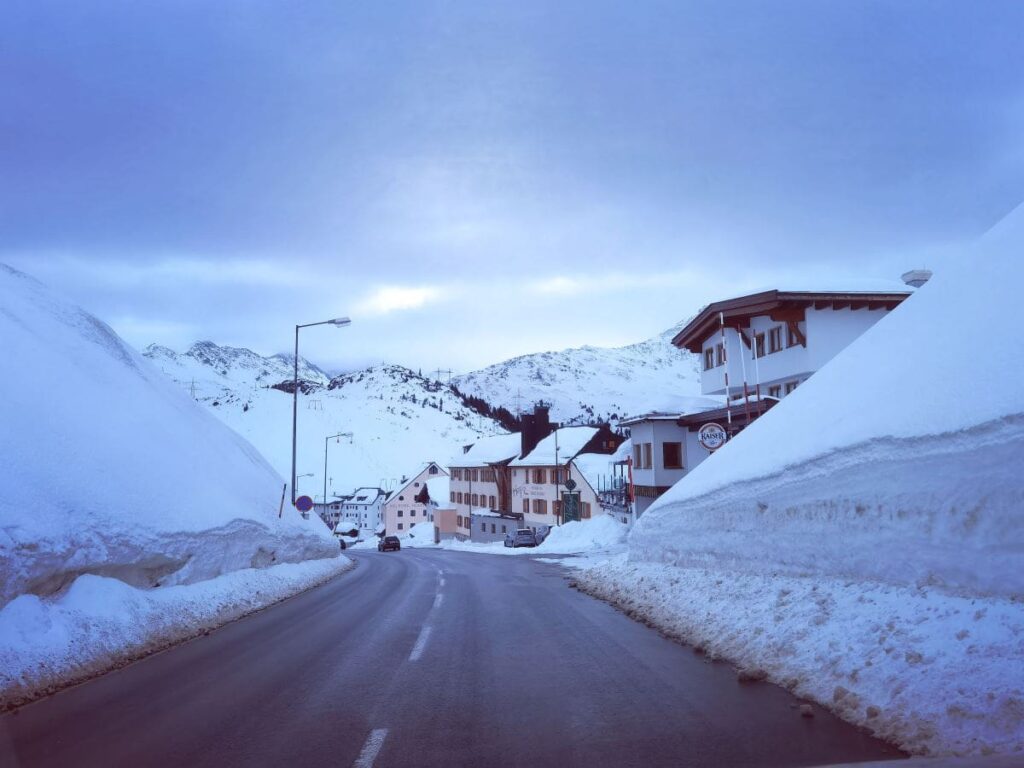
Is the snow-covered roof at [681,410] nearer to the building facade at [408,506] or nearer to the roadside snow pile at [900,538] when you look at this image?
the roadside snow pile at [900,538]

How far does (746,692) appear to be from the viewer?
23.6ft

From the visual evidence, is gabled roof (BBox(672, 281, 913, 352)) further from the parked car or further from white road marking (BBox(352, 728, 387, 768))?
white road marking (BBox(352, 728, 387, 768))

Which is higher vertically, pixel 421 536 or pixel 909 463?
pixel 909 463

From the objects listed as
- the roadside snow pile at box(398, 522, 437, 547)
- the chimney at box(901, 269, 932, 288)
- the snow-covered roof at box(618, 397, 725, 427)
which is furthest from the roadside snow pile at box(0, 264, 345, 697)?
the roadside snow pile at box(398, 522, 437, 547)

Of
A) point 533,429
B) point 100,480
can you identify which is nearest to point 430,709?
point 100,480

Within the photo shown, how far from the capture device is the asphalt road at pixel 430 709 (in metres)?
5.57

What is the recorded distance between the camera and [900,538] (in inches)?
303

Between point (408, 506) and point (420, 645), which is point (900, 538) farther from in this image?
point (408, 506)

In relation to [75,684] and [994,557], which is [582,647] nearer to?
[994,557]

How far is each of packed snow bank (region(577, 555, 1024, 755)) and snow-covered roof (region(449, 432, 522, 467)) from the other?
6701cm

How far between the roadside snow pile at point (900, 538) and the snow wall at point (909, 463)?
0.02m

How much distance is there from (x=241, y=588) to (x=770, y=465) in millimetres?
11796

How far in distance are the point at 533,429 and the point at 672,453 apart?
1330 inches

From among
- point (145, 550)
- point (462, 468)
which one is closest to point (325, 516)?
point (462, 468)
